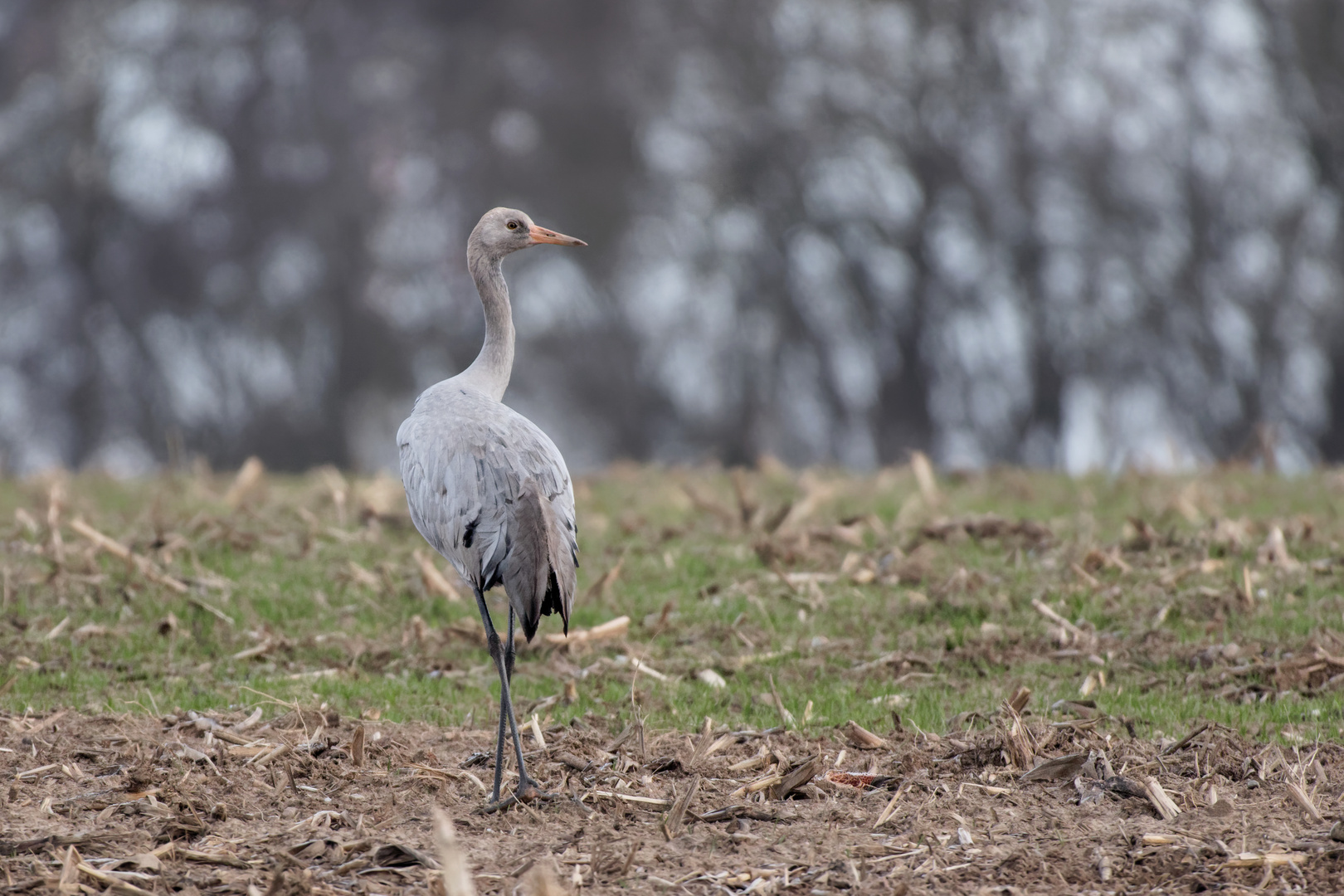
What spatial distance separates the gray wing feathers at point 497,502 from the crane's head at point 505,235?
3.48 feet

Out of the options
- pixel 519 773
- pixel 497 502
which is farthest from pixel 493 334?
pixel 519 773

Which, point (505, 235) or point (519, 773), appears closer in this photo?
point (519, 773)

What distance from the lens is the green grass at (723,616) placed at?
6465 mm

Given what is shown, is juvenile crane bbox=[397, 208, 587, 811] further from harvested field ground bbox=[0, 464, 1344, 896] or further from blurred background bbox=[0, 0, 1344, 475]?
blurred background bbox=[0, 0, 1344, 475]

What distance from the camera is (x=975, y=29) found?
20.4 m

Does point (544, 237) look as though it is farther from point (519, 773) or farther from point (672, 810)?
point (672, 810)

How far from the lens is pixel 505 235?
648 cm

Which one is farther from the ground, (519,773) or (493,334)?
(493,334)

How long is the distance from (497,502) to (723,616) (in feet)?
9.24

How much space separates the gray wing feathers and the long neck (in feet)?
1.79

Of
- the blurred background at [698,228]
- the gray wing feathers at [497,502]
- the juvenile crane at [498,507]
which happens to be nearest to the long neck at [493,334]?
the juvenile crane at [498,507]

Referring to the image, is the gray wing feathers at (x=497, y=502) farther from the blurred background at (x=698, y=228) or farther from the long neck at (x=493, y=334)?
the blurred background at (x=698, y=228)

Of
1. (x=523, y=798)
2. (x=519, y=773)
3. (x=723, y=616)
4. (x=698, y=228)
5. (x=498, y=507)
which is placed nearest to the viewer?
(x=523, y=798)

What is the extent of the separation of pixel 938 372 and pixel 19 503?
13.9 metres
